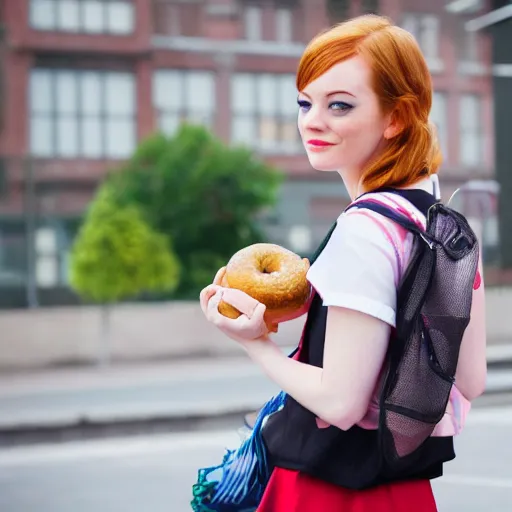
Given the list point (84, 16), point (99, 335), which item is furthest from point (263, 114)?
point (99, 335)

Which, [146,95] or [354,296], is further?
[146,95]

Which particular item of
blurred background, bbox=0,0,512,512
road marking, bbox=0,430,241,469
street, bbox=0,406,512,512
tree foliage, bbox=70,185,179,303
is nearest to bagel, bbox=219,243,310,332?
street, bbox=0,406,512,512

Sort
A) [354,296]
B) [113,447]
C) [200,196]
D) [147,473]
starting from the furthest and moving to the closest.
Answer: [200,196] < [113,447] < [147,473] < [354,296]

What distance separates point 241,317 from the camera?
4.91ft

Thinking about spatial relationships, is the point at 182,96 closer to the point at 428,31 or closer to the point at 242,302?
the point at 428,31

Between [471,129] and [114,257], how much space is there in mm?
13946

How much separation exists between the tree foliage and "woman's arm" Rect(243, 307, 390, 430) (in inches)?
600

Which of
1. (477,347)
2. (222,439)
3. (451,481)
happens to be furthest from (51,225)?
(477,347)

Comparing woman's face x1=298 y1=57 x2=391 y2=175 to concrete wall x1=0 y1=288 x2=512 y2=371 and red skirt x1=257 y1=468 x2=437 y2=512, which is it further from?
concrete wall x1=0 y1=288 x2=512 y2=371

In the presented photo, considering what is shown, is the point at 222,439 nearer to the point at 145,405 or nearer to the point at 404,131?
the point at 145,405

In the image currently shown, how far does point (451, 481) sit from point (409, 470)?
5295 mm

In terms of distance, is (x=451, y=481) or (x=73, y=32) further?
(x=73, y=32)

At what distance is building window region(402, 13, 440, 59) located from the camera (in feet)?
87.5

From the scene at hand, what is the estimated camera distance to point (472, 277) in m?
1.48
